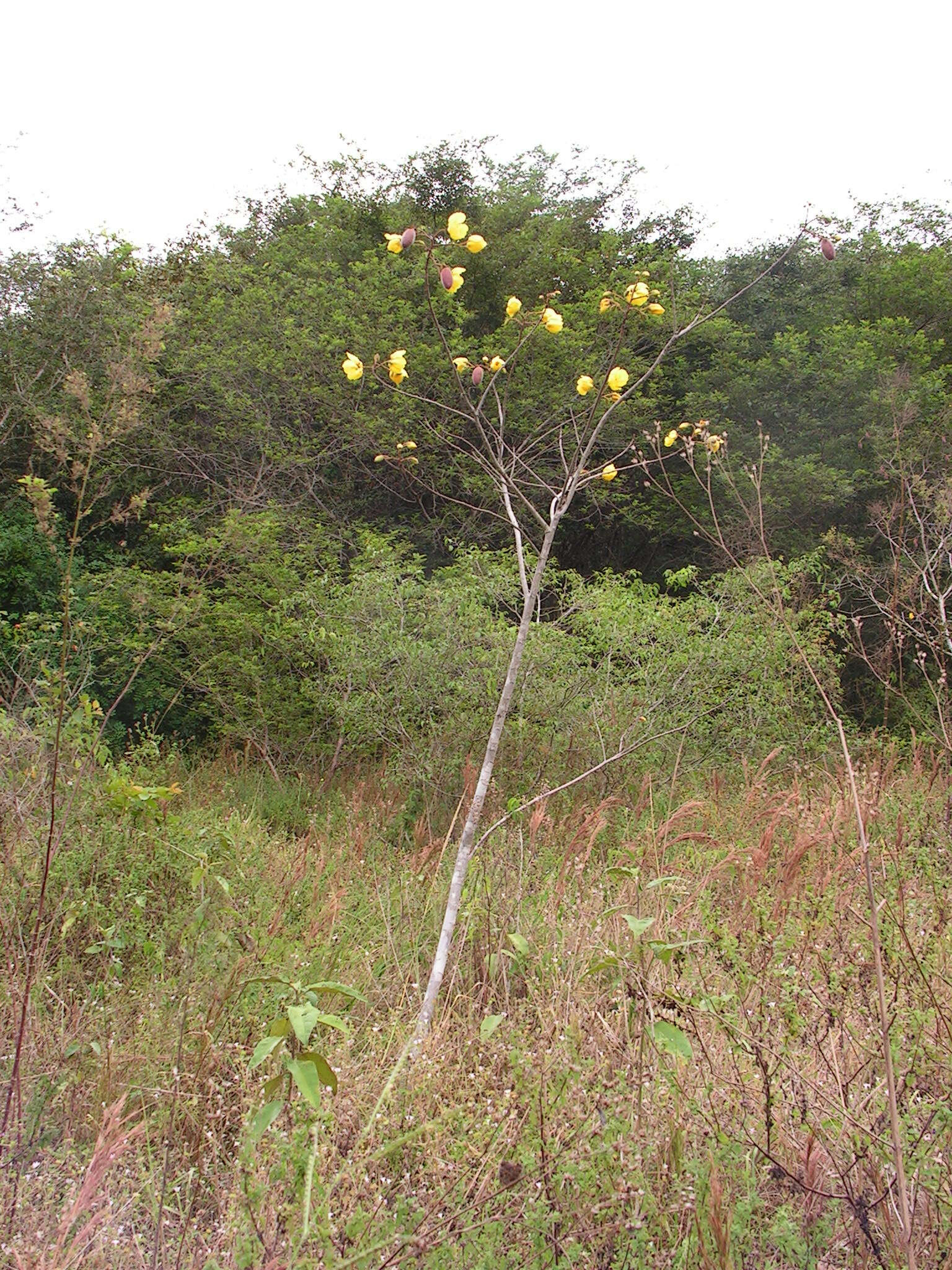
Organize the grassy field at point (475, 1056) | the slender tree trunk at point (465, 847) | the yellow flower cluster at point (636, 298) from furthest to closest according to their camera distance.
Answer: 1. the yellow flower cluster at point (636, 298)
2. the slender tree trunk at point (465, 847)
3. the grassy field at point (475, 1056)

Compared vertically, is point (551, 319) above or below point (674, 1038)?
above

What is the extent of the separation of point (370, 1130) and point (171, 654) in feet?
21.8

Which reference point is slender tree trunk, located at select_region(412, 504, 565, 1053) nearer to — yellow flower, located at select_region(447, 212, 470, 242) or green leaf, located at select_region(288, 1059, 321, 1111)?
green leaf, located at select_region(288, 1059, 321, 1111)

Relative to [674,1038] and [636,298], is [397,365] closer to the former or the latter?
[636,298]

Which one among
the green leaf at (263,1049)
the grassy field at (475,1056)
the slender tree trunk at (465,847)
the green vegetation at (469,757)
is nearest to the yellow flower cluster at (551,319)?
the green vegetation at (469,757)

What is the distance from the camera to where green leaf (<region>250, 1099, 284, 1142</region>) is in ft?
4.22

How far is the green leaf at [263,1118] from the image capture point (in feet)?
4.22

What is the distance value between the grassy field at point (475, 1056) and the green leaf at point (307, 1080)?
0.01 metres

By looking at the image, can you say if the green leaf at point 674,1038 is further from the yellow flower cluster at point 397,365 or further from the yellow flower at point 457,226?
the yellow flower at point 457,226

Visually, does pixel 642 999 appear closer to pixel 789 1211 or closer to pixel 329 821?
pixel 789 1211

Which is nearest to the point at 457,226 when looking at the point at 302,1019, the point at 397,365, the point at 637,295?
the point at 397,365

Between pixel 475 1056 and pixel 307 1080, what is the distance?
70cm

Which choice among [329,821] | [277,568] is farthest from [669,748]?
[277,568]

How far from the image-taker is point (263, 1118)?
4.37 ft
